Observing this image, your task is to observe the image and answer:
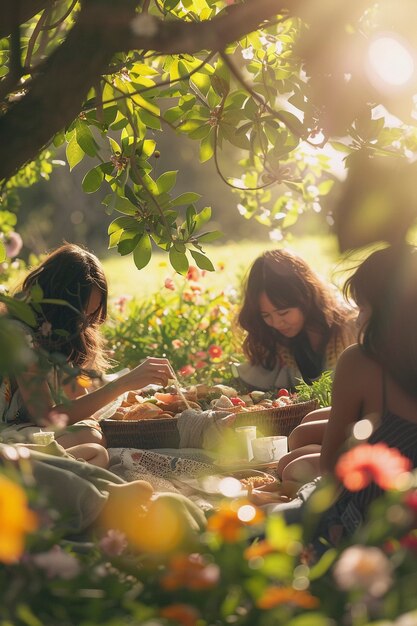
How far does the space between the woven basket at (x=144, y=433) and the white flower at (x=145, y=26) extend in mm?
2206

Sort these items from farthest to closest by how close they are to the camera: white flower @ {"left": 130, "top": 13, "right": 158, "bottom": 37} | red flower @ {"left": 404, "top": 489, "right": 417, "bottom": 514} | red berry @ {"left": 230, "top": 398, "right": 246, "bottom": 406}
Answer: red berry @ {"left": 230, "top": 398, "right": 246, "bottom": 406} < white flower @ {"left": 130, "top": 13, "right": 158, "bottom": 37} < red flower @ {"left": 404, "top": 489, "right": 417, "bottom": 514}

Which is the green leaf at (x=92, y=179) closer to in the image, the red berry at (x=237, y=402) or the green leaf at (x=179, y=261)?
the green leaf at (x=179, y=261)

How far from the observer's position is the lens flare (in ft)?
6.79

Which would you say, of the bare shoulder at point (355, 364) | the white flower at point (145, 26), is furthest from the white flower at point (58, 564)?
the bare shoulder at point (355, 364)

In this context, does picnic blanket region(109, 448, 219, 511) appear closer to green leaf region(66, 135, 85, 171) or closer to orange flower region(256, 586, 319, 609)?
green leaf region(66, 135, 85, 171)

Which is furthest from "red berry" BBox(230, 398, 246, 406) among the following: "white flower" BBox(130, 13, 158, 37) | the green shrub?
"white flower" BBox(130, 13, 158, 37)

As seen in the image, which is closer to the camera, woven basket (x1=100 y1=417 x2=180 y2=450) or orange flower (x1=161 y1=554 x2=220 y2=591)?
orange flower (x1=161 y1=554 x2=220 y2=591)

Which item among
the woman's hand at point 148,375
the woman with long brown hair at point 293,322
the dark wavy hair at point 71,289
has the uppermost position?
the dark wavy hair at point 71,289

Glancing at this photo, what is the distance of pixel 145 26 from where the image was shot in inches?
63.6

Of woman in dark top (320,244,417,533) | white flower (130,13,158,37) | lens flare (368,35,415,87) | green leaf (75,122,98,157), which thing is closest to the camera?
white flower (130,13,158,37)

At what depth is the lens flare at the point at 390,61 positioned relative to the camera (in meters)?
2.07

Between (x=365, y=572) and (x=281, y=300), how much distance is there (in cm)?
360

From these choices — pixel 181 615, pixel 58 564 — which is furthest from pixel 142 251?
pixel 181 615

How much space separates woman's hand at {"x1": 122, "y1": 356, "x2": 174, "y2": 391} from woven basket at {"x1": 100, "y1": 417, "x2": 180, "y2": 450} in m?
0.15
